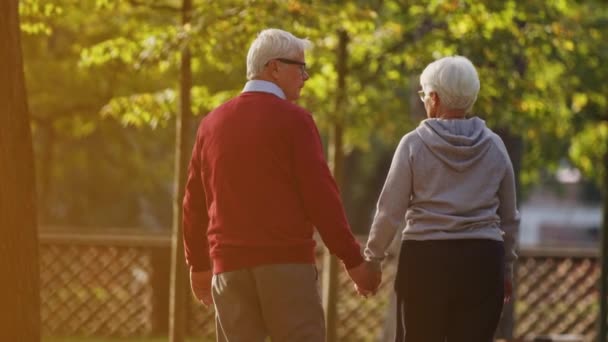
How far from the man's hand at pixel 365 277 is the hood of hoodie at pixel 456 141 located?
22.0 inches

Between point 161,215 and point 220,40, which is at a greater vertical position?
point 220,40

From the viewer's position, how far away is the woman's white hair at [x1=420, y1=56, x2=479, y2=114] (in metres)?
6.58

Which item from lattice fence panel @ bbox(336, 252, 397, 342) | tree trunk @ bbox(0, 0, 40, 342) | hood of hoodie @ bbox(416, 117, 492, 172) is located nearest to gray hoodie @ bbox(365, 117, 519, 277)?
hood of hoodie @ bbox(416, 117, 492, 172)

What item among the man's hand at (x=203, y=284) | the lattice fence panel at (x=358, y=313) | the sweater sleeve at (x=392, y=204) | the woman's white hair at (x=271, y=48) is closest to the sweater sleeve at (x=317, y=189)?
the woman's white hair at (x=271, y=48)

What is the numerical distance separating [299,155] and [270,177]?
146 millimetres

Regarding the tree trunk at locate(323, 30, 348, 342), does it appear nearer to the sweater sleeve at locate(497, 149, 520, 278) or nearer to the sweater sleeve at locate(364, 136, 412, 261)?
the sweater sleeve at locate(497, 149, 520, 278)

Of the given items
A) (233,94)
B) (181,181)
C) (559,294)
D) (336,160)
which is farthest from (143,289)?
(181,181)

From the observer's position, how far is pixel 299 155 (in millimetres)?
6027

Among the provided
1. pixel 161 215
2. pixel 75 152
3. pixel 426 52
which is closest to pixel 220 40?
pixel 426 52

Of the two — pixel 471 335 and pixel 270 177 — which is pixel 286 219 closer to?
pixel 270 177

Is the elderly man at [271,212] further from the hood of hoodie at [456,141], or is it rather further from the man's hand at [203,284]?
the hood of hoodie at [456,141]

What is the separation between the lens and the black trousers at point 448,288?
642cm

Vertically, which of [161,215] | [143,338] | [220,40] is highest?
[220,40]

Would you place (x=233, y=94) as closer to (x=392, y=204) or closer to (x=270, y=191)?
(x=392, y=204)
